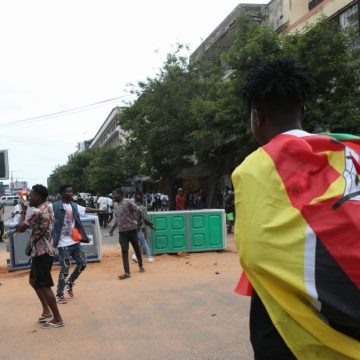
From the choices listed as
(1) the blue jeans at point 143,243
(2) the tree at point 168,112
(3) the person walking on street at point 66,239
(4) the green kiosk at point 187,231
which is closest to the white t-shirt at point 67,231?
(3) the person walking on street at point 66,239

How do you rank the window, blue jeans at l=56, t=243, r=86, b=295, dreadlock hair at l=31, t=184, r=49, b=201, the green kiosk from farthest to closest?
1. the window
2. the green kiosk
3. blue jeans at l=56, t=243, r=86, b=295
4. dreadlock hair at l=31, t=184, r=49, b=201

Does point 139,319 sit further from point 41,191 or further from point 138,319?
point 41,191

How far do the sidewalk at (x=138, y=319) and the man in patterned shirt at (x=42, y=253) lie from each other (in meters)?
0.22

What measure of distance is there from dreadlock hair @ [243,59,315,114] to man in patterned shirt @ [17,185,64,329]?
4.71m

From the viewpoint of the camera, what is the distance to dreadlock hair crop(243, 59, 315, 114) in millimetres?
1860

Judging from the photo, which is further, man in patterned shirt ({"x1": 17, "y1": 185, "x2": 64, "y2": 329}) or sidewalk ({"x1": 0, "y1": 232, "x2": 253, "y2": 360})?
man in patterned shirt ({"x1": 17, "y1": 185, "x2": 64, "y2": 329})

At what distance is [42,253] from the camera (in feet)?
20.1

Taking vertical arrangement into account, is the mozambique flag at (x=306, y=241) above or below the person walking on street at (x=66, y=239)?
above

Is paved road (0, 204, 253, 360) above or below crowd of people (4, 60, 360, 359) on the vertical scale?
below

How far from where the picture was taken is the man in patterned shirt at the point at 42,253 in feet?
19.9

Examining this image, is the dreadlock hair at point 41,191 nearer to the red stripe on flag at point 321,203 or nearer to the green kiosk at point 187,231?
the red stripe on flag at point 321,203

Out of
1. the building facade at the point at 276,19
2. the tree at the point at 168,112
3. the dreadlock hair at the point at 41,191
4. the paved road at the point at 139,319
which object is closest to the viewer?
the paved road at the point at 139,319

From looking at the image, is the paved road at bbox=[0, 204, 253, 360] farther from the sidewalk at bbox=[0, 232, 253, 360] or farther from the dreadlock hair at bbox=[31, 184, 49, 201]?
the dreadlock hair at bbox=[31, 184, 49, 201]

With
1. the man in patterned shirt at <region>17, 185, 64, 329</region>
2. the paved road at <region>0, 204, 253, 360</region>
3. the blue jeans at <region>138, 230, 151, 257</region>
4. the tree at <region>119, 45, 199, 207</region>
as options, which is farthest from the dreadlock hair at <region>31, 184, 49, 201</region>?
the tree at <region>119, 45, 199, 207</region>
